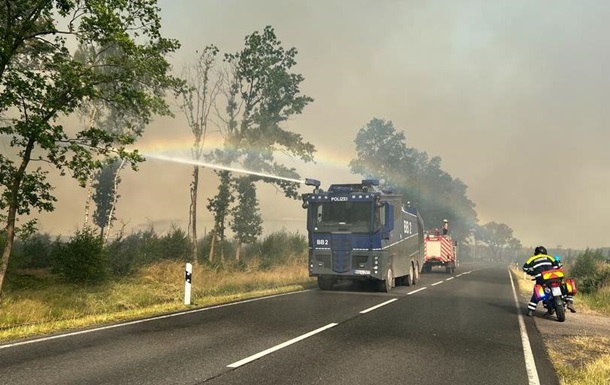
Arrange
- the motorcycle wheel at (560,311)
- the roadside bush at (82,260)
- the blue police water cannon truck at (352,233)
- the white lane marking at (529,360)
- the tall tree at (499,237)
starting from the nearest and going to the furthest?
the white lane marking at (529,360)
the motorcycle wheel at (560,311)
the roadside bush at (82,260)
the blue police water cannon truck at (352,233)
the tall tree at (499,237)

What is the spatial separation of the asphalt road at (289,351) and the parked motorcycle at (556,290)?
871 mm

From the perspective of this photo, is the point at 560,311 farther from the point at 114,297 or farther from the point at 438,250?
the point at 438,250

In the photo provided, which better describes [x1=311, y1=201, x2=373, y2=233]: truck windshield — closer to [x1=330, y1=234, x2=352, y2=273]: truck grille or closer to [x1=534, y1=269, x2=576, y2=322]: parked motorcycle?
[x1=330, y1=234, x2=352, y2=273]: truck grille

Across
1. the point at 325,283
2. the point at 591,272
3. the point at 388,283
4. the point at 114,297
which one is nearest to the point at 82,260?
the point at 114,297

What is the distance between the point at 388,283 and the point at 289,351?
1048cm

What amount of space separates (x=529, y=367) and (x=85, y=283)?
1303 cm

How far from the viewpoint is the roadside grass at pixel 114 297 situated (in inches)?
374

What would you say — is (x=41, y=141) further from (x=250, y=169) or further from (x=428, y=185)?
(x=428, y=185)

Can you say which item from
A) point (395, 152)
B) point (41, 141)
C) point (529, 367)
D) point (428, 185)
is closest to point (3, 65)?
point (41, 141)

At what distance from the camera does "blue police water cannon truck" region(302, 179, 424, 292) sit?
15797mm

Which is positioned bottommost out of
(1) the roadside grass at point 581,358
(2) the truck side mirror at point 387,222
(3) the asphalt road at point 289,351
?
(1) the roadside grass at point 581,358

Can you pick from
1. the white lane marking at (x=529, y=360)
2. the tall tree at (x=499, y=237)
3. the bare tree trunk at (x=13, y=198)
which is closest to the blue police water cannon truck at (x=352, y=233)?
the white lane marking at (x=529, y=360)

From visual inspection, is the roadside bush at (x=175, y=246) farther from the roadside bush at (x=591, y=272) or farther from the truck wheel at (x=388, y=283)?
the roadside bush at (x=591, y=272)

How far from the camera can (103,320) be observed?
31.0 feet
